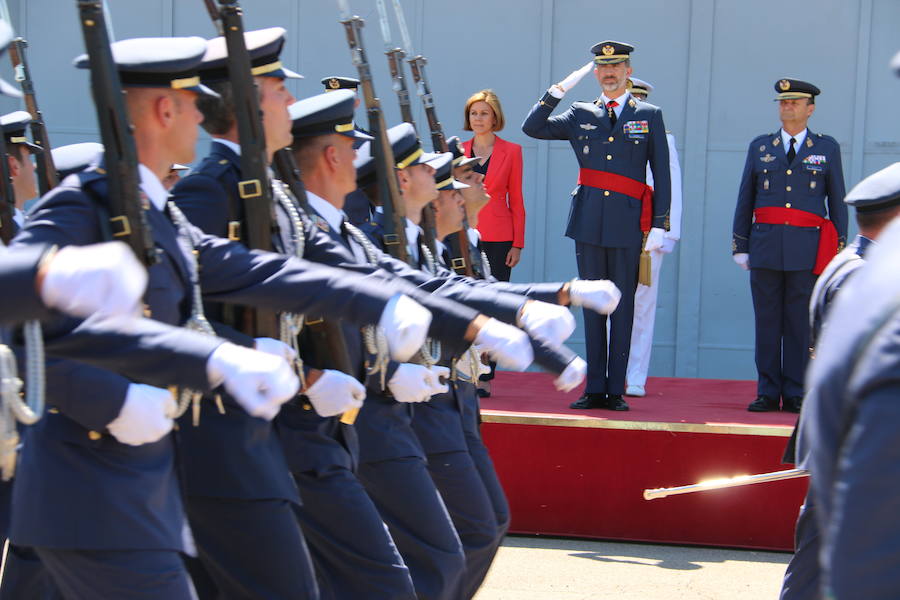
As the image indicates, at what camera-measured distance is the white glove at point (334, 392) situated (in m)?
2.87

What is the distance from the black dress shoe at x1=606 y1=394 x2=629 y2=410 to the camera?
604cm

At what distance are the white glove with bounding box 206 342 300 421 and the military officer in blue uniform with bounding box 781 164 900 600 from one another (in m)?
1.83

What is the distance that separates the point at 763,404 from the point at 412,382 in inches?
132

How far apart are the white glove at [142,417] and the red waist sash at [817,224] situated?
490 cm

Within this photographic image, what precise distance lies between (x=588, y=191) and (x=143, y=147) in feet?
13.6

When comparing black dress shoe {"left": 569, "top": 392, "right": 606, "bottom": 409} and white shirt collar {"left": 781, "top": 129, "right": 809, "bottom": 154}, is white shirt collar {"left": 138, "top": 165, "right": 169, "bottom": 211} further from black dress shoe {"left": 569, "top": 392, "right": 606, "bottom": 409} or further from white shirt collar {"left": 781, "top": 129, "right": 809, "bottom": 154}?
white shirt collar {"left": 781, "top": 129, "right": 809, "bottom": 154}

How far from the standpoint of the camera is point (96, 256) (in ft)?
5.44

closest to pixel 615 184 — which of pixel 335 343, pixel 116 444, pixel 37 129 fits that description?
pixel 37 129

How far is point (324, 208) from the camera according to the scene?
10.8 ft

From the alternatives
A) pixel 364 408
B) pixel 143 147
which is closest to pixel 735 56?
pixel 364 408

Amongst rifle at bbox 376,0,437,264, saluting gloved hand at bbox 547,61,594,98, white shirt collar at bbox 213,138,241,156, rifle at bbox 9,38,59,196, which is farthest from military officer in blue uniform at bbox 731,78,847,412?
white shirt collar at bbox 213,138,241,156

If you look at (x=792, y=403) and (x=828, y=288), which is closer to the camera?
(x=828, y=288)

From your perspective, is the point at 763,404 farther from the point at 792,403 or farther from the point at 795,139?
the point at 795,139

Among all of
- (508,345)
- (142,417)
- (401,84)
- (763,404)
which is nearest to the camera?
(142,417)
